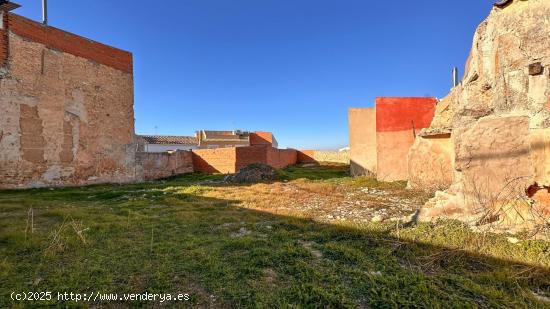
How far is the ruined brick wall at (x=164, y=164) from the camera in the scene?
15.9 meters

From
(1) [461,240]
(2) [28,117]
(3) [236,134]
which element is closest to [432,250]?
(1) [461,240]

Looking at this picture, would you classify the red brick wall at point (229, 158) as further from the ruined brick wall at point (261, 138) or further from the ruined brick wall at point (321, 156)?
the ruined brick wall at point (261, 138)

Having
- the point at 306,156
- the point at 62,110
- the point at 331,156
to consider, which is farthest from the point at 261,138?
the point at 62,110

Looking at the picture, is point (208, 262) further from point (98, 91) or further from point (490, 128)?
point (98, 91)

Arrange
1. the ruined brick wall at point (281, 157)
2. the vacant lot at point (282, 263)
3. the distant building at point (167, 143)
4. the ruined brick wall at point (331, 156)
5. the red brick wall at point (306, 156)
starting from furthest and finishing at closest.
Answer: the distant building at point (167, 143) < the red brick wall at point (306, 156) < the ruined brick wall at point (331, 156) < the ruined brick wall at point (281, 157) < the vacant lot at point (282, 263)

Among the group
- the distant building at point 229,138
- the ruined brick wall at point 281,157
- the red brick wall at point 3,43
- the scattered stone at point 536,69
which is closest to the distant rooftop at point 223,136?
the distant building at point 229,138

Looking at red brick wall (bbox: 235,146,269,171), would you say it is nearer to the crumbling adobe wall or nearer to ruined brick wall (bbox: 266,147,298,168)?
ruined brick wall (bbox: 266,147,298,168)

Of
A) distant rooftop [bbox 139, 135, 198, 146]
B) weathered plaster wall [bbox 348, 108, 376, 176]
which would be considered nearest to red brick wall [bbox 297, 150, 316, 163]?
distant rooftop [bbox 139, 135, 198, 146]

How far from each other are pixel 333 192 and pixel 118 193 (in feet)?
20.0

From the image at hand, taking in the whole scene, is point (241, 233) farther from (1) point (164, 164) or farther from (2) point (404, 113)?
(1) point (164, 164)

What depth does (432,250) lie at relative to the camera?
9.42ft

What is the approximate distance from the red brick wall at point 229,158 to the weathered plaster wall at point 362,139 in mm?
6749

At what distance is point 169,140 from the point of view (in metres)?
36.2

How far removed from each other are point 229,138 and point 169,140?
284 inches
